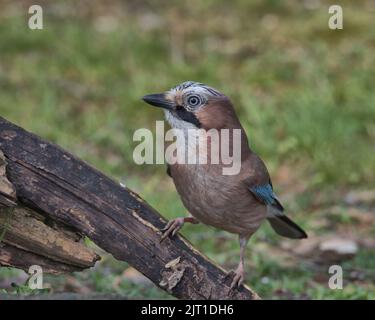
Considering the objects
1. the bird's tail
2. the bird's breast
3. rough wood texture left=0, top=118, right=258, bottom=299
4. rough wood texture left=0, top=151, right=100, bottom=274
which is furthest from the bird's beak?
the bird's tail

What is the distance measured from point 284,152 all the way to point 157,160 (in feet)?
3.59

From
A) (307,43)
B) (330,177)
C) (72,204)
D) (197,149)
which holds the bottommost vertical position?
(72,204)

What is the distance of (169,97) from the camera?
437 cm

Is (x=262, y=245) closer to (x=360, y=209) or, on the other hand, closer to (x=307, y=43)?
(x=360, y=209)

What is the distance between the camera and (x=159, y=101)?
4.35 meters

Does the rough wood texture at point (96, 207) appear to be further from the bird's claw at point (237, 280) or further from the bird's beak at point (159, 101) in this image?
the bird's beak at point (159, 101)

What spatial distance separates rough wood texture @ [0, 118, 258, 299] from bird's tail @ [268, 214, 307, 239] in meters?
1.26

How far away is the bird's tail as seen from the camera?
207 inches

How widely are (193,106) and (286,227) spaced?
50.2 inches

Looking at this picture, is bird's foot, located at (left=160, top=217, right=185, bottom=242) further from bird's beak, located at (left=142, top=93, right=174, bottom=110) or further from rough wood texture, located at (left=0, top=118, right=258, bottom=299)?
bird's beak, located at (left=142, top=93, right=174, bottom=110)

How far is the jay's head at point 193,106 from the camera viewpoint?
14.4 ft

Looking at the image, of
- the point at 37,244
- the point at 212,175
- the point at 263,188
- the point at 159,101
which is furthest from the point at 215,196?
the point at 37,244

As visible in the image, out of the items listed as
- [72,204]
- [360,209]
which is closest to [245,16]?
[360,209]

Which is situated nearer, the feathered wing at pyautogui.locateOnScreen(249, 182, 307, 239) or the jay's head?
the jay's head
